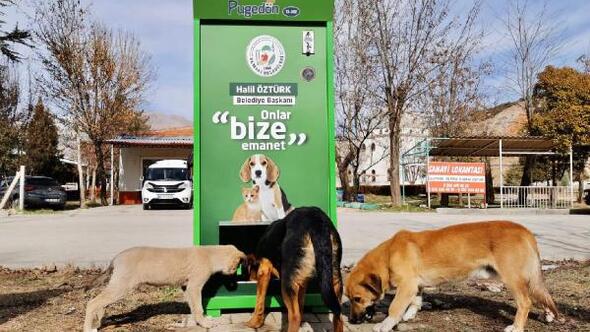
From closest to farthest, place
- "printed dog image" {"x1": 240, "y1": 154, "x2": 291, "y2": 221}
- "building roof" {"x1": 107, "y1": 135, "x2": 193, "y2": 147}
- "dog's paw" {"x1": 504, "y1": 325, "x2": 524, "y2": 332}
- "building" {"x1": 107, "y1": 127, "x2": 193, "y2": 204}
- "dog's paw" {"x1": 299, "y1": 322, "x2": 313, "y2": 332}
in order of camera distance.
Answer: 1. "dog's paw" {"x1": 504, "y1": 325, "x2": 524, "y2": 332}
2. "dog's paw" {"x1": 299, "y1": 322, "x2": 313, "y2": 332}
3. "printed dog image" {"x1": 240, "y1": 154, "x2": 291, "y2": 221}
4. "building roof" {"x1": 107, "y1": 135, "x2": 193, "y2": 147}
5. "building" {"x1": 107, "y1": 127, "x2": 193, "y2": 204}

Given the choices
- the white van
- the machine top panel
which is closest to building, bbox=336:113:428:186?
the white van

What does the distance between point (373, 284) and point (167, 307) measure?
2.37 m

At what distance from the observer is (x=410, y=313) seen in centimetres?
550

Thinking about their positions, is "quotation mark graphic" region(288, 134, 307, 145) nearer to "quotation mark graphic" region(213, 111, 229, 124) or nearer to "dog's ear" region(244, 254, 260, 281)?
"quotation mark graphic" region(213, 111, 229, 124)

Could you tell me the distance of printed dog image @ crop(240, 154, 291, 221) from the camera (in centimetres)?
564

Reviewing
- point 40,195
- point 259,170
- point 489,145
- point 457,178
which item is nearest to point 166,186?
point 40,195

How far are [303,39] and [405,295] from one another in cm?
281

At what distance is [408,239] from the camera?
522 centimetres

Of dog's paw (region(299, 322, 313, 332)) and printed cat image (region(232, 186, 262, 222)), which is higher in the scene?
printed cat image (region(232, 186, 262, 222))

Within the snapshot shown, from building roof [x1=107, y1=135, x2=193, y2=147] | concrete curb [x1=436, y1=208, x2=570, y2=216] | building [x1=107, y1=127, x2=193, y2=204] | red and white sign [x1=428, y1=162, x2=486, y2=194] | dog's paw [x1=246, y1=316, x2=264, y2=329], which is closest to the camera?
dog's paw [x1=246, y1=316, x2=264, y2=329]

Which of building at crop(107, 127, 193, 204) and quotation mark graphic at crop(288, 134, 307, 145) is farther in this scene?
building at crop(107, 127, 193, 204)

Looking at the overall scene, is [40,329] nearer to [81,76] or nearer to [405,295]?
[405,295]

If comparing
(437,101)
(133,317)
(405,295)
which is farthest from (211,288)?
(437,101)

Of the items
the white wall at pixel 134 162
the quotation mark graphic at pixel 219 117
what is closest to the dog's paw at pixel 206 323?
the quotation mark graphic at pixel 219 117
